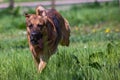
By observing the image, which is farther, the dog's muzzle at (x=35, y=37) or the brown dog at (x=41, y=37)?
the brown dog at (x=41, y=37)

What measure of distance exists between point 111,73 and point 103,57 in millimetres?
1156

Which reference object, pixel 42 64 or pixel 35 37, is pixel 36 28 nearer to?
pixel 35 37

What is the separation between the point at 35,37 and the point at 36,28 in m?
0.16

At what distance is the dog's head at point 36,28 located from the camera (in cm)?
783

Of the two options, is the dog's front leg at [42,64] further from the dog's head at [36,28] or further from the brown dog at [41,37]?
the dog's head at [36,28]

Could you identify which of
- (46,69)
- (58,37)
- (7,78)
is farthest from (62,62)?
(58,37)

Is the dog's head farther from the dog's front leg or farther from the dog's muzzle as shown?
the dog's front leg

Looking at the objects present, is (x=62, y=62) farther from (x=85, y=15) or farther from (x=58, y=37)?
(x=85, y=15)

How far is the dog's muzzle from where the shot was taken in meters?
7.78

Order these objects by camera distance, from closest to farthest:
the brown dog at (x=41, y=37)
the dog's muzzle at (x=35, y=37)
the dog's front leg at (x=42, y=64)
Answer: the dog's front leg at (x=42, y=64) < the dog's muzzle at (x=35, y=37) < the brown dog at (x=41, y=37)

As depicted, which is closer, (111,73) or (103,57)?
→ (111,73)

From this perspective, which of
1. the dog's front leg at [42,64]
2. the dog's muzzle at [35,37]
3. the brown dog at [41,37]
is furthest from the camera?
the brown dog at [41,37]

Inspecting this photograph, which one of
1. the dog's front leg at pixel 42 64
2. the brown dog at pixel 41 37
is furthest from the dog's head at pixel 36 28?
the dog's front leg at pixel 42 64

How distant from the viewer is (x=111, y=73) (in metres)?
6.67
